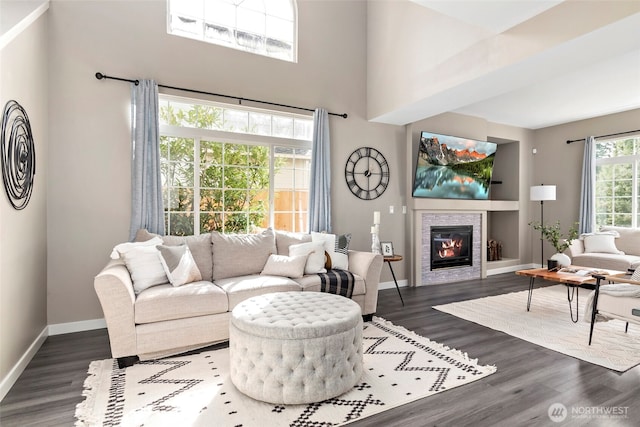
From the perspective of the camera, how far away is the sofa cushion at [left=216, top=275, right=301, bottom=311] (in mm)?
3072

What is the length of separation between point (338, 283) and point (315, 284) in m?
0.25

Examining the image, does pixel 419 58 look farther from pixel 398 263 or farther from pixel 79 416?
pixel 79 416

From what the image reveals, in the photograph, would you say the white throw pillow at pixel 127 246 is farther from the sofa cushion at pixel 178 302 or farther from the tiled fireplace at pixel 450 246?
the tiled fireplace at pixel 450 246

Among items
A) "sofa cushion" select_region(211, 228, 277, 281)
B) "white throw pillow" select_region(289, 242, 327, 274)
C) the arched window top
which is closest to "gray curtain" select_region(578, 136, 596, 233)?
"white throw pillow" select_region(289, 242, 327, 274)

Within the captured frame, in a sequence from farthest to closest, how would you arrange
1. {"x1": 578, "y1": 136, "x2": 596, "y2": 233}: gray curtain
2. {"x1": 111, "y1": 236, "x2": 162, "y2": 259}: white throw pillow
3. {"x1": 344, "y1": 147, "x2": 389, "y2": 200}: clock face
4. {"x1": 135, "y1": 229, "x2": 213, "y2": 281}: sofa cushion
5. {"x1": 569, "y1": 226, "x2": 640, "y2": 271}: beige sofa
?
1. {"x1": 578, "y1": 136, "x2": 596, "y2": 233}: gray curtain
2. {"x1": 569, "y1": 226, "x2": 640, "y2": 271}: beige sofa
3. {"x1": 344, "y1": 147, "x2": 389, "y2": 200}: clock face
4. {"x1": 135, "y1": 229, "x2": 213, "y2": 281}: sofa cushion
5. {"x1": 111, "y1": 236, "x2": 162, "y2": 259}: white throw pillow

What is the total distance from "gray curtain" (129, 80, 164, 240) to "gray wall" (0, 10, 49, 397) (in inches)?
28.8

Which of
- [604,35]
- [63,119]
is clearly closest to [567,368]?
[604,35]

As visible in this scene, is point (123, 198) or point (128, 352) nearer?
point (128, 352)

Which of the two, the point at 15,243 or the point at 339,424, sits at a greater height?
the point at 15,243

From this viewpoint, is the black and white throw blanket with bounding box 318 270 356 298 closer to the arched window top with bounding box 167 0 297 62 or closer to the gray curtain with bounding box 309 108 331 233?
the gray curtain with bounding box 309 108 331 233

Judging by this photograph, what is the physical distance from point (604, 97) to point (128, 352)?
6707mm

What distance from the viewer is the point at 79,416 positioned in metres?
1.99

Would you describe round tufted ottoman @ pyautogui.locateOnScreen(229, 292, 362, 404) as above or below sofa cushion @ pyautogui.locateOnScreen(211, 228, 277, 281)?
below

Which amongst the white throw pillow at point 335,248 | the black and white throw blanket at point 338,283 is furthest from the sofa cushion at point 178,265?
the white throw pillow at point 335,248
